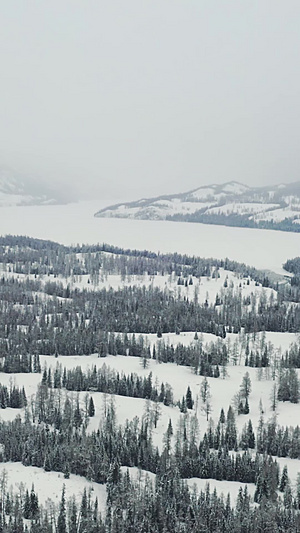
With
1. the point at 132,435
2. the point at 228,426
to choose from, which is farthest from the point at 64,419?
the point at 228,426

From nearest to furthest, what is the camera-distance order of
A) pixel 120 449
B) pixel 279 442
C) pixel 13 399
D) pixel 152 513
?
pixel 152 513 < pixel 120 449 < pixel 279 442 < pixel 13 399

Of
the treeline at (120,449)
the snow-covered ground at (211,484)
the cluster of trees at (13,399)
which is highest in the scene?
the cluster of trees at (13,399)

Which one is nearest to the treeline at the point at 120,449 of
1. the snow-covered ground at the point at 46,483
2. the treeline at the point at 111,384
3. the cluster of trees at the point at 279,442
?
the snow-covered ground at the point at 46,483

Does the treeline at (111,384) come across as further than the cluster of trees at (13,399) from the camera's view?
Yes

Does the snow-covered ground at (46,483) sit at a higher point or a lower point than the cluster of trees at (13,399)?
lower

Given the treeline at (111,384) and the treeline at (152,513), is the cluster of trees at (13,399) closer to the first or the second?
the treeline at (111,384)

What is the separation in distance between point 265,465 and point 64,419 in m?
51.8

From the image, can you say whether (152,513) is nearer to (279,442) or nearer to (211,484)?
(211,484)

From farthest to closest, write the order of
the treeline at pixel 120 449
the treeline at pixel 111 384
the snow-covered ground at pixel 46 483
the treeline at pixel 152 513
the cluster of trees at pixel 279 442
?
the treeline at pixel 111 384 → the cluster of trees at pixel 279 442 → the treeline at pixel 120 449 → the snow-covered ground at pixel 46 483 → the treeline at pixel 152 513

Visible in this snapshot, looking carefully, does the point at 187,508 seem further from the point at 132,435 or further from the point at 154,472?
the point at 132,435

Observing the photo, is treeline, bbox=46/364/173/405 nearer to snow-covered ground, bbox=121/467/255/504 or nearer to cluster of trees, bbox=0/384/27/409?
cluster of trees, bbox=0/384/27/409

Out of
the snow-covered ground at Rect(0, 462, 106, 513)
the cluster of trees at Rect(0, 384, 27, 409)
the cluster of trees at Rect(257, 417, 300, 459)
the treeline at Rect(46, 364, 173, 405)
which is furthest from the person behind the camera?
the treeline at Rect(46, 364, 173, 405)

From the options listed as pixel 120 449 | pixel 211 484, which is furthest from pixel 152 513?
pixel 120 449

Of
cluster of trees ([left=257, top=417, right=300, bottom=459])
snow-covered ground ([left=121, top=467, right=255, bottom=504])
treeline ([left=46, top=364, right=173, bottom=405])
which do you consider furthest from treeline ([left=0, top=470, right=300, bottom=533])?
treeline ([left=46, top=364, right=173, bottom=405])
